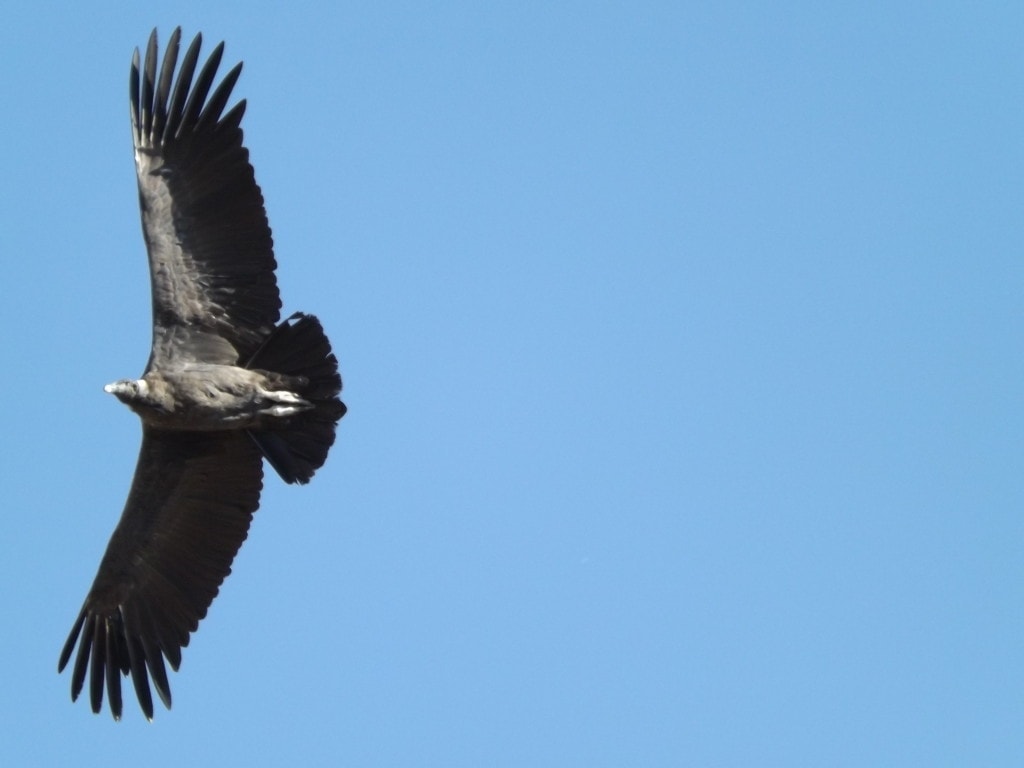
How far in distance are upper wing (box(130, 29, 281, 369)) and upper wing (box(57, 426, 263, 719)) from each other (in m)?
0.80

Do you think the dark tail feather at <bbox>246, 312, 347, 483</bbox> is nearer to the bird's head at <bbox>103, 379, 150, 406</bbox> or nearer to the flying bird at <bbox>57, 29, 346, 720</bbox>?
the flying bird at <bbox>57, 29, 346, 720</bbox>

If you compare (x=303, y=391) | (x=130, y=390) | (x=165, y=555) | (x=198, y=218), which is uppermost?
(x=198, y=218)

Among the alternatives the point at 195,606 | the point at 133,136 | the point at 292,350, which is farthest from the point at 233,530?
the point at 133,136

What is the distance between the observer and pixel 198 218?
9859 millimetres

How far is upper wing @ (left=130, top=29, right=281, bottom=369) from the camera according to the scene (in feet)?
32.3

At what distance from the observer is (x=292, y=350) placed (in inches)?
391

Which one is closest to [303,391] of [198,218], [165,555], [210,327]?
[210,327]

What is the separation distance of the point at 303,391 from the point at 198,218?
53.4 inches

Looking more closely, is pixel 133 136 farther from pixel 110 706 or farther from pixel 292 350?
pixel 110 706

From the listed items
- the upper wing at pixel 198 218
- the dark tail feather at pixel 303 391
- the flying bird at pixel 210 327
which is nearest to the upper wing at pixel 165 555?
the flying bird at pixel 210 327

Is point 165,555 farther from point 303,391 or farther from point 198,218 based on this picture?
point 198,218

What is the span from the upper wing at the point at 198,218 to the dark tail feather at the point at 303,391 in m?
0.22

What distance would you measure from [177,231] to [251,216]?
0.52 m

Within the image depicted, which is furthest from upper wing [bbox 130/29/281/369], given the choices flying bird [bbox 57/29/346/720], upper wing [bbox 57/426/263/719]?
upper wing [bbox 57/426/263/719]
